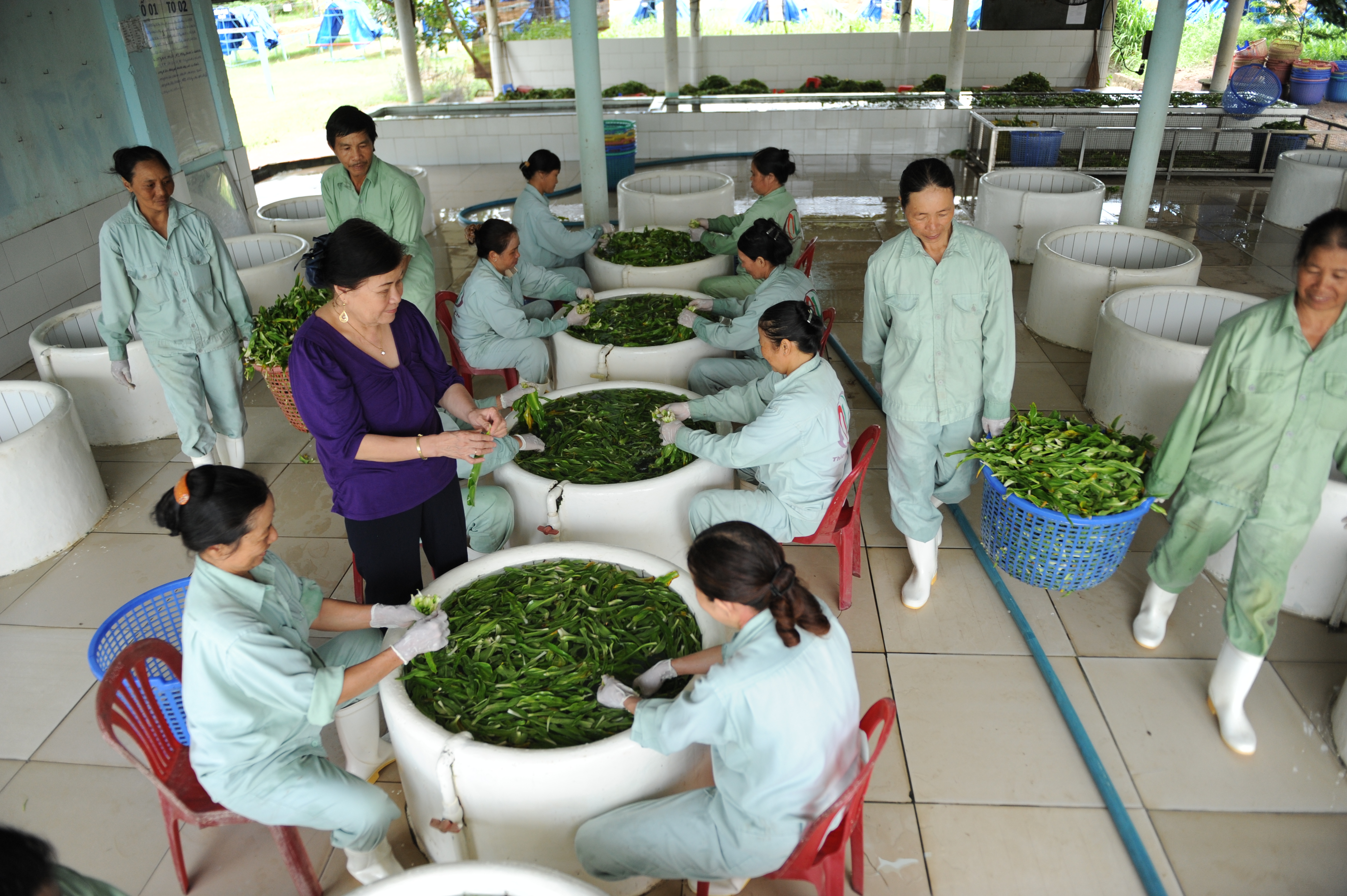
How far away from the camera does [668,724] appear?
2445mm

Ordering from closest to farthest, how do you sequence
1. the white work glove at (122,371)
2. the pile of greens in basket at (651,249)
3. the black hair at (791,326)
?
1. the black hair at (791,326)
2. the white work glove at (122,371)
3. the pile of greens in basket at (651,249)

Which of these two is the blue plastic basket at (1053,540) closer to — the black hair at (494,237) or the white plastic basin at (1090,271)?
the black hair at (494,237)

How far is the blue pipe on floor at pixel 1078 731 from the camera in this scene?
9.52ft

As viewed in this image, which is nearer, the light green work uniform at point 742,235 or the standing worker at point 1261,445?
the standing worker at point 1261,445

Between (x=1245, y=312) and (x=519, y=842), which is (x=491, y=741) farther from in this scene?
(x=1245, y=312)

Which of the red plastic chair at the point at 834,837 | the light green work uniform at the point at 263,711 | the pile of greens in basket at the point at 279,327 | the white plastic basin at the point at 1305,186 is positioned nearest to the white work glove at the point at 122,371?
the pile of greens in basket at the point at 279,327

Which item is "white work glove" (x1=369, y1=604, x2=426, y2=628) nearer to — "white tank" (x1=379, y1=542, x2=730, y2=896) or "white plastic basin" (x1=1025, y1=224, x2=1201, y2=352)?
"white tank" (x1=379, y1=542, x2=730, y2=896)

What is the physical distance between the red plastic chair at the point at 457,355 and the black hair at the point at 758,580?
11.0ft

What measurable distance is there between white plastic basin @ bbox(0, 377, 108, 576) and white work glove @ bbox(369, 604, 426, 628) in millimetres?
2760

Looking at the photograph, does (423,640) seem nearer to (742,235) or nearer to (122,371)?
(122,371)

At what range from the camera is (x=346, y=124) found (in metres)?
4.91

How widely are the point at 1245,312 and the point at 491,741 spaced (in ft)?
9.81

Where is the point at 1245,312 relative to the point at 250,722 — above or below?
above

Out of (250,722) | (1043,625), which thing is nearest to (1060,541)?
(1043,625)
